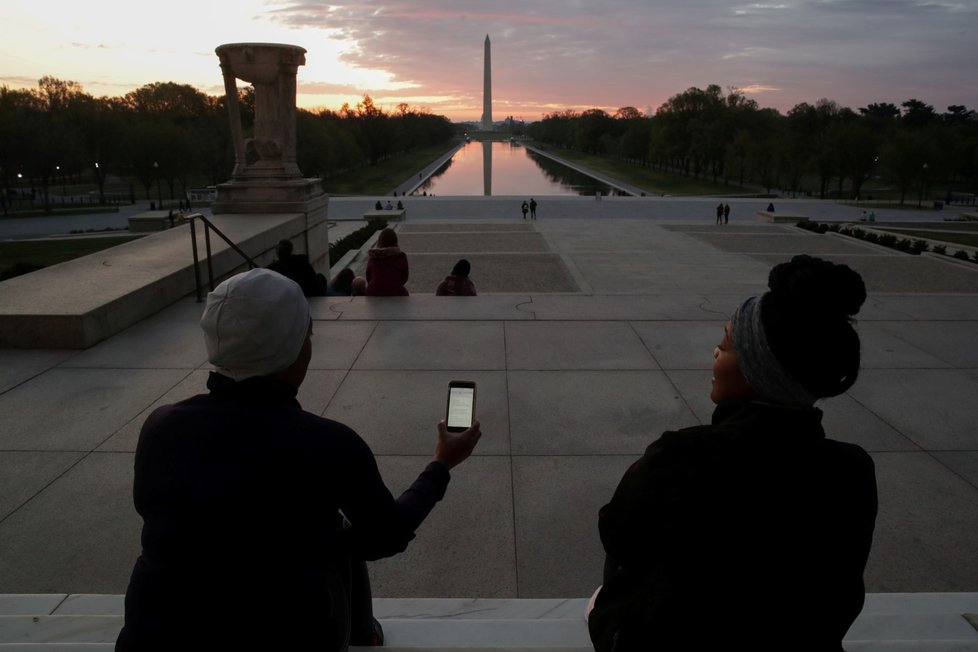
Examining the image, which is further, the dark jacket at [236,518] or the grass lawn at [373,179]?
the grass lawn at [373,179]

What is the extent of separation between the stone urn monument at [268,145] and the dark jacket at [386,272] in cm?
469

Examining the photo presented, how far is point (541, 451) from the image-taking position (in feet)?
15.6

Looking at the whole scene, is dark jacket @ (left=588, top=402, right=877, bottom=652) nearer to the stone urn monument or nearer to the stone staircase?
the stone staircase

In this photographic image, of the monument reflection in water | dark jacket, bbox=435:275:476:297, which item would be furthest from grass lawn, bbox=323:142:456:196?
dark jacket, bbox=435:275:476:297

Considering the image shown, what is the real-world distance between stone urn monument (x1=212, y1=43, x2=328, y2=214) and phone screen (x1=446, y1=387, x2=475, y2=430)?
37.0ft

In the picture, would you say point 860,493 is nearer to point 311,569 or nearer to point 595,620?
point 595,620

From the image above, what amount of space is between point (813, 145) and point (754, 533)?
233 ft

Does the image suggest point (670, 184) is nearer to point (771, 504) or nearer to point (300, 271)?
point (300, 271)

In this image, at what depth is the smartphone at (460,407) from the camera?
7.96ft

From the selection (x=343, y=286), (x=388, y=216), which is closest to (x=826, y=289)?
(x=343, y=286)

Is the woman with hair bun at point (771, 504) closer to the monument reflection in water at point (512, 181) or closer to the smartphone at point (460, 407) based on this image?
the smartphone at point (460, 407)

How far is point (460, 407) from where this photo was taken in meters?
2.47

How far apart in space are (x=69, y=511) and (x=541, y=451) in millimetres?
2820

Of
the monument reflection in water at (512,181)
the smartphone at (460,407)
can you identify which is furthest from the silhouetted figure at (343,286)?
the monument reflection in water at (512,181)
